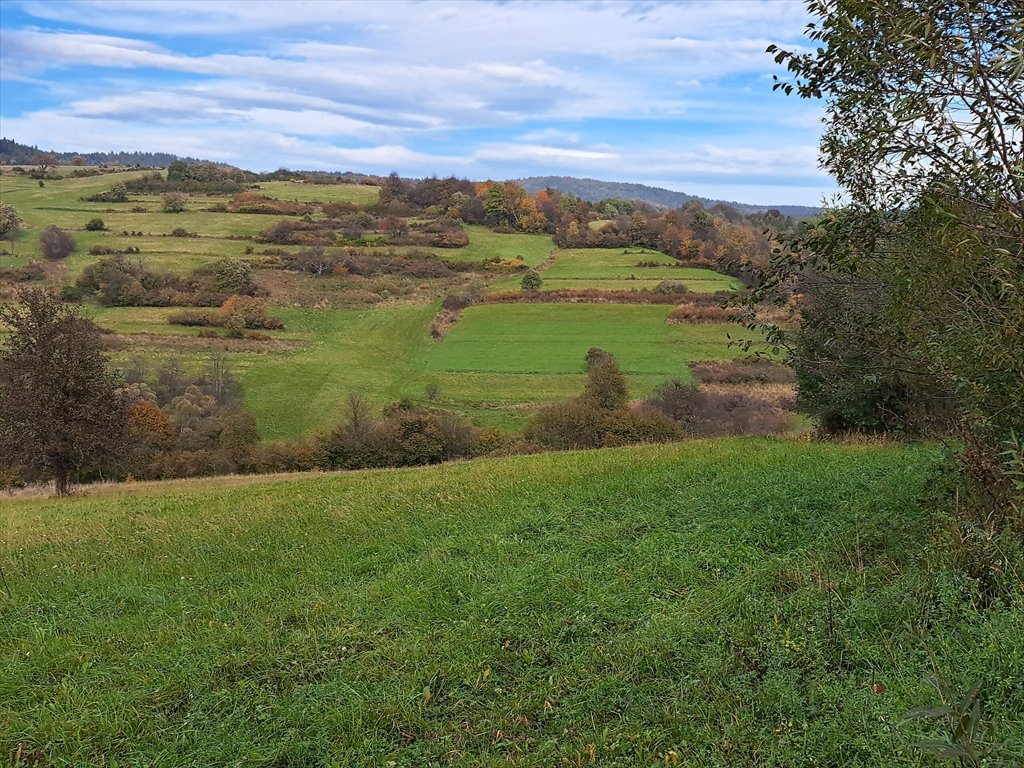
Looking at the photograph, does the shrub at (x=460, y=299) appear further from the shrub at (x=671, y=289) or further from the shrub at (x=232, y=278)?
the shrub at (x=232, y=278)

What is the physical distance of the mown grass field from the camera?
4379 mm

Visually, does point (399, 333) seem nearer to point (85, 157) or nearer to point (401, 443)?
point (401, 443)

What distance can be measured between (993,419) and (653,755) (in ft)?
12.8

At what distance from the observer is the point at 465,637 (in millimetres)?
5863

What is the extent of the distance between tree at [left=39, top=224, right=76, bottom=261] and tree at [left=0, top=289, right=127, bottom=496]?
6128 centimetres

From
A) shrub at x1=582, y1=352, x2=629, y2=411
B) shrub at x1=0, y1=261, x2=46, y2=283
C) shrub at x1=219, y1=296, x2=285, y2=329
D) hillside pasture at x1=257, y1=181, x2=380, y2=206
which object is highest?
hillside pasture at x1=257, y1=181, x2=380, y2=206

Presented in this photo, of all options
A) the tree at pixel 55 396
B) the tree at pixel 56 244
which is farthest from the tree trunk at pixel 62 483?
the tree at pixel 56 244

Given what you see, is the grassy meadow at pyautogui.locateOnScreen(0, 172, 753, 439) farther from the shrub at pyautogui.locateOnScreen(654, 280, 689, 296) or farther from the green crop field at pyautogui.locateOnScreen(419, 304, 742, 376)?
the shrub at pyautogui.locateOnScreen(654, 280, 689, 296)

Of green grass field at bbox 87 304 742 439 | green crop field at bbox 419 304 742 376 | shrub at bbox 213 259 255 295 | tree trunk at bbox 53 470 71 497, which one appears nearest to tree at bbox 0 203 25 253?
green grass field at bbox 87 304 742 439

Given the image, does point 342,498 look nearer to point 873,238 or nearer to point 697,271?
point 873,238

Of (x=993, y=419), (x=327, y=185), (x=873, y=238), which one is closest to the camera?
(x=993, y=419)

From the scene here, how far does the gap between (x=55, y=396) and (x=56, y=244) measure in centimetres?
6572

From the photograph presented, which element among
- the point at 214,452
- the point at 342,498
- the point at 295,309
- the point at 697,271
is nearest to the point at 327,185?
the point at 295,309

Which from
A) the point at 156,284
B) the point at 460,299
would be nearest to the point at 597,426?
the point at 460,299
